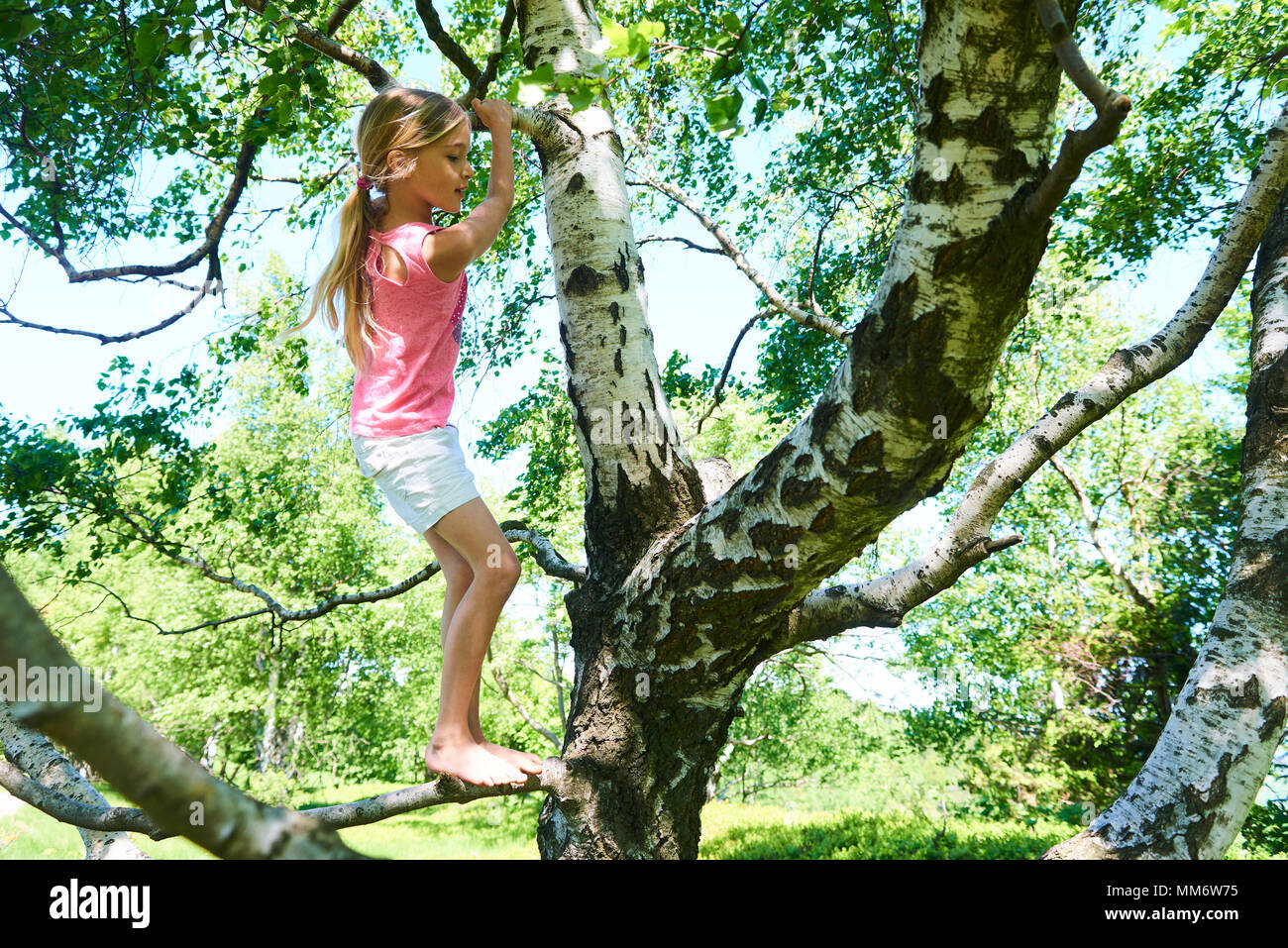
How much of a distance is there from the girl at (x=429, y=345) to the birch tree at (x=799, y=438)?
284mm

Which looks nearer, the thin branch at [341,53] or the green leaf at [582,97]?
the green leaf at [582,97]

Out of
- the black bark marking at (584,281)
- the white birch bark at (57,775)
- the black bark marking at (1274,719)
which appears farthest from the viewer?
the white birch bark at (57,775)

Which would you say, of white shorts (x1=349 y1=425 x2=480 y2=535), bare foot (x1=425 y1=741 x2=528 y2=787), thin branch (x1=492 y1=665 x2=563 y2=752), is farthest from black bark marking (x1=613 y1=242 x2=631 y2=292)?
thin branch (x1=492 y1=665 x2=563 y2=752)

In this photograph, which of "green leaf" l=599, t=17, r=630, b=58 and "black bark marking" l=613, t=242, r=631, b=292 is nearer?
"green leaf" l=599, t=17, r=630, b=58

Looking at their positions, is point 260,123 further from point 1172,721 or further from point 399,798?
point 1172,721

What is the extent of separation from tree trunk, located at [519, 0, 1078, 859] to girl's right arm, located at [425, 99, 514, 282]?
37 centimetres

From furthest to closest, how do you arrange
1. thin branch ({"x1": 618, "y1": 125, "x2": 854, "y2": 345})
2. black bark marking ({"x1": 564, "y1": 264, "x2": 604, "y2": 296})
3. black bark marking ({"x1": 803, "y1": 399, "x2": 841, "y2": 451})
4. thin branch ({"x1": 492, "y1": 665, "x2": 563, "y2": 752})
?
1. thin branch ({"x1": 492, "y1": 665, "x2": 563, "y2": 752})
2. thin branch ({"x1": 618, "y1": 125, "x2": 854, "y2": 345})
3. black bark marking ({"x1": 564, "y1": 264, "x2": 604, "y2": 296})
4. black bark marking ({"x1": 803, "y1": 399, "x2": 841, "y2": 451})

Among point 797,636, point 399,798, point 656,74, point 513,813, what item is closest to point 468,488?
point 399,798

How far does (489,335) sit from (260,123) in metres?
2.66

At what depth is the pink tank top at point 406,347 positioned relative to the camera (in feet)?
8.23

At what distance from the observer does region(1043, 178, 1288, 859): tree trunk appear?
237 centimetres
